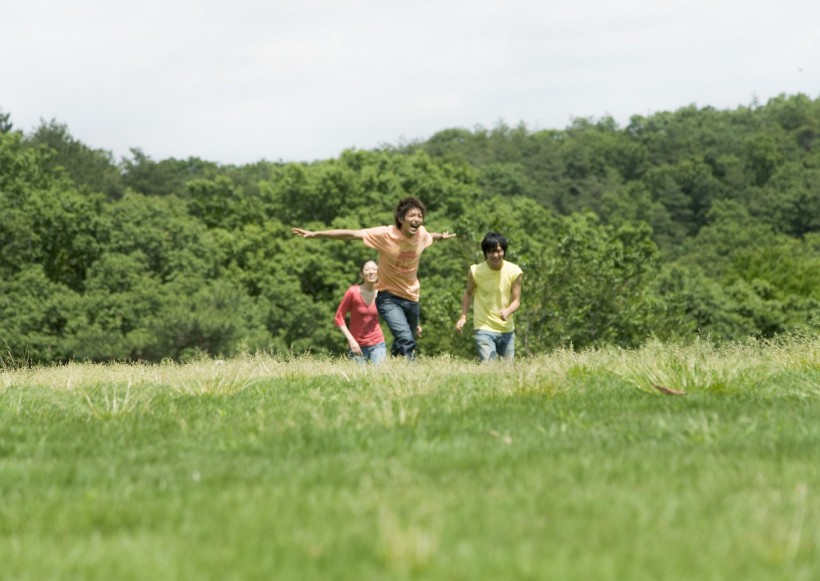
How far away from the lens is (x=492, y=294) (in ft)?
38.7

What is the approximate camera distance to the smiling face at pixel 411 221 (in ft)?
36.9

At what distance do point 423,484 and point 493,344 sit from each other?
827cm

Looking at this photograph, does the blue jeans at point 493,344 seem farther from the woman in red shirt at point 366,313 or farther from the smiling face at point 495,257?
the woman in red shirt at point 366,313

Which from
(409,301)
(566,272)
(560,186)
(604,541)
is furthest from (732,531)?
(560,186)

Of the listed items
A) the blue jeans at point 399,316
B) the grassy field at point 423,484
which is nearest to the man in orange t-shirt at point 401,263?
the blue jeans at point 399,316

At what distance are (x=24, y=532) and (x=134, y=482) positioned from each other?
0.76m

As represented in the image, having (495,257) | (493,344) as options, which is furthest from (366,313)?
(495,257)

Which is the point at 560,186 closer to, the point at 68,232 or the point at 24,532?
the point at 68,232

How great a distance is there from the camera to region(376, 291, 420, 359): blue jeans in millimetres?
11914

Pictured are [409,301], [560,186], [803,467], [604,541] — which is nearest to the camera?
[604,541]

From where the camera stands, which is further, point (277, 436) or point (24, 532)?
point (277, 436)

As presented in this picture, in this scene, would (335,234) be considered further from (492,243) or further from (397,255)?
(492,243)

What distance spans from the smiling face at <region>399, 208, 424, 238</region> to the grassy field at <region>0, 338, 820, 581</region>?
14.7ft

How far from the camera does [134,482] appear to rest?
4000 mm
